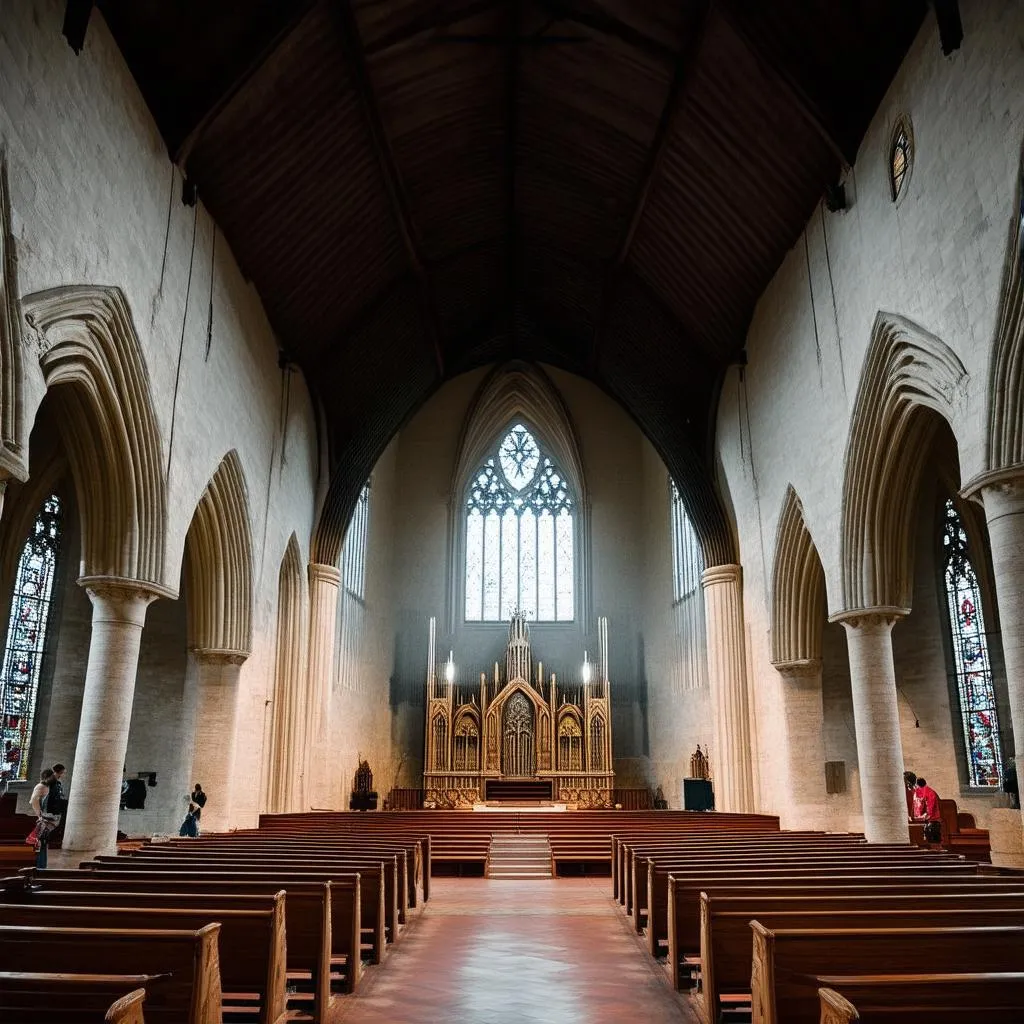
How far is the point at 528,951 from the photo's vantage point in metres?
7.00

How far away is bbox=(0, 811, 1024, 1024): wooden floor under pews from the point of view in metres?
3.60

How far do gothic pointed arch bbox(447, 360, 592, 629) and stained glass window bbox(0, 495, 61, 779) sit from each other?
12382 mm

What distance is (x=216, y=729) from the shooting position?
1455 centimetres

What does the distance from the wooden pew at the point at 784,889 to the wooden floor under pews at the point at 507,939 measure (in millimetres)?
16

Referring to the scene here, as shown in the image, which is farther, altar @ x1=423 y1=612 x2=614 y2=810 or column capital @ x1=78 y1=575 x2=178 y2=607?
altar @ x1=423 y1=612 x2=614 y2=810

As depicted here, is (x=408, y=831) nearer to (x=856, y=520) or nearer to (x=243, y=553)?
(x=243, y=553)

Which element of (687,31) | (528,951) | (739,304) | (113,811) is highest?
(687,31)

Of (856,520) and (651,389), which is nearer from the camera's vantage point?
(856,520)

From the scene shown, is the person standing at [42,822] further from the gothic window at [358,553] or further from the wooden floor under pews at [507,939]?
the gothic window at [358,553]

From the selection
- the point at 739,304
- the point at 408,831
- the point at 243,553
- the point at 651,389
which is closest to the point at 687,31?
the point at 739,304

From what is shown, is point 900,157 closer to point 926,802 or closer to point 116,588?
point 926,802

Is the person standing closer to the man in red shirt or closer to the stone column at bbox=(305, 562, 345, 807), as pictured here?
the stone column at bbox=(305, 562, 345, 807)

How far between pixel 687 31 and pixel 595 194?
4.45 meters

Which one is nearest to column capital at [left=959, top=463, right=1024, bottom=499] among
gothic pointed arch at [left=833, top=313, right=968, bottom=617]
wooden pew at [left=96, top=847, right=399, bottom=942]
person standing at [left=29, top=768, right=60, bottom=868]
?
gothic pointed arch at [left=833, top=313, right=968, bottom=617]
